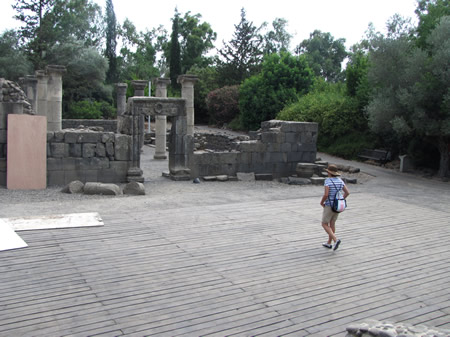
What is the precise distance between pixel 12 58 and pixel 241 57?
59.4 ft

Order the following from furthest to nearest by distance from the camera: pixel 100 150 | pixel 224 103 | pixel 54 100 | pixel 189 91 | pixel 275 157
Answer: pixel 224 103, pixel 189 91, pixel 54 100, pixel 275 157, pixel 100 150

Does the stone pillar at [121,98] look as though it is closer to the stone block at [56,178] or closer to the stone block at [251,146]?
the stone block at [251,146]

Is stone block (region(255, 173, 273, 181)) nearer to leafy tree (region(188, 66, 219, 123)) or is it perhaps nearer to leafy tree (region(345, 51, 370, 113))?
leafy tree (region(345, 51, 370, 113))

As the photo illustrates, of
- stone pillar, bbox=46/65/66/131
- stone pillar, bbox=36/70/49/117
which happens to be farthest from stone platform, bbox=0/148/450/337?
stone pillar, bbox=36/70/49/117

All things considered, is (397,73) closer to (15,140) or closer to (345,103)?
(345,103)

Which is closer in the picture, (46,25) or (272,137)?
(272,137)

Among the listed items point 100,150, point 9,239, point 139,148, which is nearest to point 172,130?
point 139,148

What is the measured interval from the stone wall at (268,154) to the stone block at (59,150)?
401 centimetres

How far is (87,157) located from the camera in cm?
1438

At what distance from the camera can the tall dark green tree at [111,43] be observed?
48.4m

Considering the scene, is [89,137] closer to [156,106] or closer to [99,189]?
[156,106]

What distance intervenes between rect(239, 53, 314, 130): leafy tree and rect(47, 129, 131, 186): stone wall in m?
17.6

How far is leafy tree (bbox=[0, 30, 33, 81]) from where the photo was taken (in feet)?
122

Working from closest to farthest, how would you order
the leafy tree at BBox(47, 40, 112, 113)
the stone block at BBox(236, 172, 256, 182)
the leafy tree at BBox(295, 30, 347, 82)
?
the stone block at BBox(236, 172, 256, 182), the leafy tree at BBox(47, 40, 112, 113), the leafy tree at BBox(295, 30, 347, 82)
